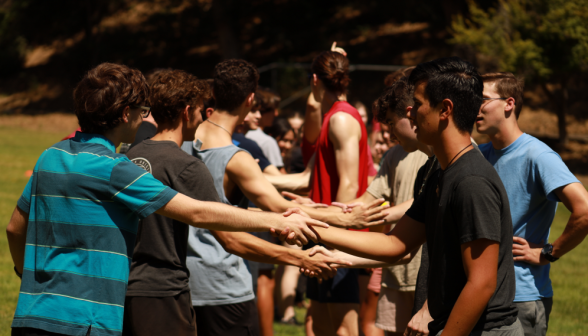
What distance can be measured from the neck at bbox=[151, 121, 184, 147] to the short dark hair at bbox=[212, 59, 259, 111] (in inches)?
32.4

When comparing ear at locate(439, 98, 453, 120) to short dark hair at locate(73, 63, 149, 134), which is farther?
short dark hair at locate(73, 63, 149, 134)

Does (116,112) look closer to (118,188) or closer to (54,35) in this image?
(118,188)

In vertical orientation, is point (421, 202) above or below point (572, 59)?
below

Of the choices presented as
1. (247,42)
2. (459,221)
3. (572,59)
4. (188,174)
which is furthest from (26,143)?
(459,221)

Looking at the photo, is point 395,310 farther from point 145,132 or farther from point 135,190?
point 145,132

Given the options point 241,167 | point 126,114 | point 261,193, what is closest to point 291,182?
point 261,193

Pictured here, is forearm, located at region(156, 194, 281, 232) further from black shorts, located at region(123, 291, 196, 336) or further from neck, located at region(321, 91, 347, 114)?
neck, located at region(321, 91, 347, 114)

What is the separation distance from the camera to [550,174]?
10.4 ft

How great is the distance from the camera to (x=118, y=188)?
96.1 inches

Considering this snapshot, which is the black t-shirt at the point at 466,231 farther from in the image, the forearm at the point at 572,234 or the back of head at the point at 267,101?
the back of head at the point at 267,101

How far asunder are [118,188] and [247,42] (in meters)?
31.4

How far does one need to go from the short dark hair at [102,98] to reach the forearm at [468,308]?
5.69 ft

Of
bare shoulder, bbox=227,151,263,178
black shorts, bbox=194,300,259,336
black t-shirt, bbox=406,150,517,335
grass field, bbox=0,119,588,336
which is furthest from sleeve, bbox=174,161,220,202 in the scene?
grass field, bbox=0,119,588,336

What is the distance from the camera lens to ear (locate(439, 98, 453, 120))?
236 cm
